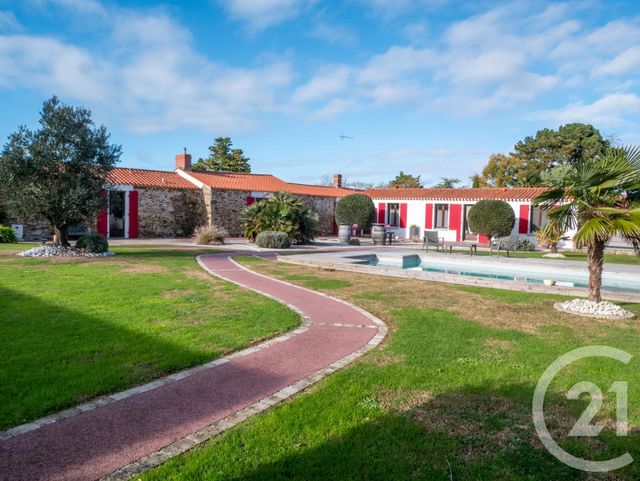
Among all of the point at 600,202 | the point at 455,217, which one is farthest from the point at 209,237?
the point at 600,202

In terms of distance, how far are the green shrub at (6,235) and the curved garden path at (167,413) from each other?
1933 centimetres

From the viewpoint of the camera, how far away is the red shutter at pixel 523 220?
87.8 ft

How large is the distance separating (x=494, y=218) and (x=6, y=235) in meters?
23.4

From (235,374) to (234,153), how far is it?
145 feet

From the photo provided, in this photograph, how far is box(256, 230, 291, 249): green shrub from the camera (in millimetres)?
20547

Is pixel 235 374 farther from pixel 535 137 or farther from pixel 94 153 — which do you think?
pixel 535 137

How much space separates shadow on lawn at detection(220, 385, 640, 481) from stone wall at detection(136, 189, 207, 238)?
24.5m

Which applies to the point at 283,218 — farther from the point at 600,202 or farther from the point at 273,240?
the point at 600,202

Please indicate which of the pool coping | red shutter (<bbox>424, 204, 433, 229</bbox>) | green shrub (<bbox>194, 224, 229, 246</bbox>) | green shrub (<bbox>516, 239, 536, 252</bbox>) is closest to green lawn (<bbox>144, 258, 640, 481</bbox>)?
the pool coping

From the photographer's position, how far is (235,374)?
4.82m

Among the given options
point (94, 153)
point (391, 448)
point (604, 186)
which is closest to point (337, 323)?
point (391, 448)

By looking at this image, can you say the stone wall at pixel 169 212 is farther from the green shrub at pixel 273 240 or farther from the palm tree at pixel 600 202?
the palm tree at pixel 600 202

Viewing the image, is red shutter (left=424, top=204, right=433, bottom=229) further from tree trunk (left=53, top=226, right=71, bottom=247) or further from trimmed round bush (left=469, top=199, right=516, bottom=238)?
tree trunk (left=53, top=226, right=71, bottom=247)

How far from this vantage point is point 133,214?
25797mm
